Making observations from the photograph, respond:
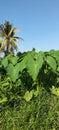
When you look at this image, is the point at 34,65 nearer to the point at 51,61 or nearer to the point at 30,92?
the point at 51,61

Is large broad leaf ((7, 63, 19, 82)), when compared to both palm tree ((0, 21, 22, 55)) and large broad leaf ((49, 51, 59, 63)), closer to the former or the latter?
large broad leaf ((49, 51, 59, 63))

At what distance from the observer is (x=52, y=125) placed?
3.86 m

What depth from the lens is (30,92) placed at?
399cm

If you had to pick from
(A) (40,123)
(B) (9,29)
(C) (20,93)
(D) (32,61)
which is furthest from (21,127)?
(B) (9,29)

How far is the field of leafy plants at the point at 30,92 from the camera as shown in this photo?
12.3 feet

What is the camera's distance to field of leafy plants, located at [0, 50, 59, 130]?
147 inches

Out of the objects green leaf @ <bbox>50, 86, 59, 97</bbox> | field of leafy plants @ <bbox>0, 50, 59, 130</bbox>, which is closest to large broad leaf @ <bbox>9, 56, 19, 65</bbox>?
field of leafy plants @ <bbox>0, 50, 59, 130</bbox>

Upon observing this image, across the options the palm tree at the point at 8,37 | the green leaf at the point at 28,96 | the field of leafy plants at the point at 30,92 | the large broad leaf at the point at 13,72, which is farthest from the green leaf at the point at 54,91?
the palm tree at the point at 8,37

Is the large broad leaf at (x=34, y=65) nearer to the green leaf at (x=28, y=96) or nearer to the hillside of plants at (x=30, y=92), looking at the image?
the hillside of plants at (x=30, y=92)

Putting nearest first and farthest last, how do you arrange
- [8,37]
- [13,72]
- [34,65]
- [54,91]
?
[34,65], [13,72], [54,91], [8,37]

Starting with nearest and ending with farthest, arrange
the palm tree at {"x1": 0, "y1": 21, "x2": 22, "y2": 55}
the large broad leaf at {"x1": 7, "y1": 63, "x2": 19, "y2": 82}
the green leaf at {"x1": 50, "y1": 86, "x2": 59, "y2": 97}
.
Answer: the large broad leaf at {"x1": 7, "y1": 63, "x2": 19, "y2": 82} < the green leaf at {"x1": 50, "y1": 86, "x2": 59, "y2": 97} < the palm tree at {"x1": 0, "y1": 21, "x2": 22, "y2": 55}

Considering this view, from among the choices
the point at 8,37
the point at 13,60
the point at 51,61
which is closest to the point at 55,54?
the point at 51,61

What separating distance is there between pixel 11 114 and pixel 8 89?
336 millimetres

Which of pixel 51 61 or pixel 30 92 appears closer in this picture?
pixel 51 61
